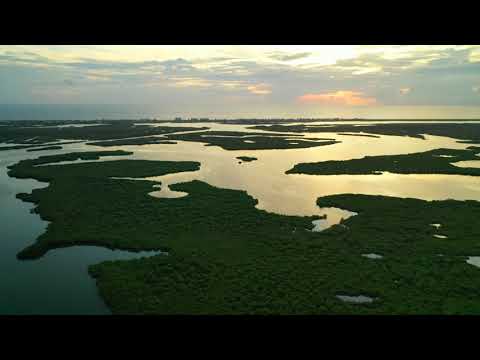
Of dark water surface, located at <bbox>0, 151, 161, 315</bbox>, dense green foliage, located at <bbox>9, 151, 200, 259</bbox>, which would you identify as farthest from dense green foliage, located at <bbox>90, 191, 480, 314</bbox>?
dense green foliage, located at <bbox>9, 151, 200, 259</bbox>

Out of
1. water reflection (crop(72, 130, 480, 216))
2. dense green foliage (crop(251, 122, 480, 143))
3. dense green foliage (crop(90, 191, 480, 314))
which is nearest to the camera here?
dense green foliage (crop(90, 191, 480, 314))

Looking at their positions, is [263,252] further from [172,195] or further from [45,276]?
[172,195]

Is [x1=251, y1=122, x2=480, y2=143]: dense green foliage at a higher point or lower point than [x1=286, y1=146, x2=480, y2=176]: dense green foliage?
higher

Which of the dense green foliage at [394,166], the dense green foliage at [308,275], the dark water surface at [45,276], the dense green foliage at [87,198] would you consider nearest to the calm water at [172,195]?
the dark water surface at [45,276]

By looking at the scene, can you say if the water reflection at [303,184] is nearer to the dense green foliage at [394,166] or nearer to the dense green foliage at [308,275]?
the dense green foliage at [394,166]

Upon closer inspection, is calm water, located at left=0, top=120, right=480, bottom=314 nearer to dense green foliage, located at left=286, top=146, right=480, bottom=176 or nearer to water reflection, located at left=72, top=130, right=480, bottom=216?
water reflection, located at left=72, top=130, right=480, bottom=216
